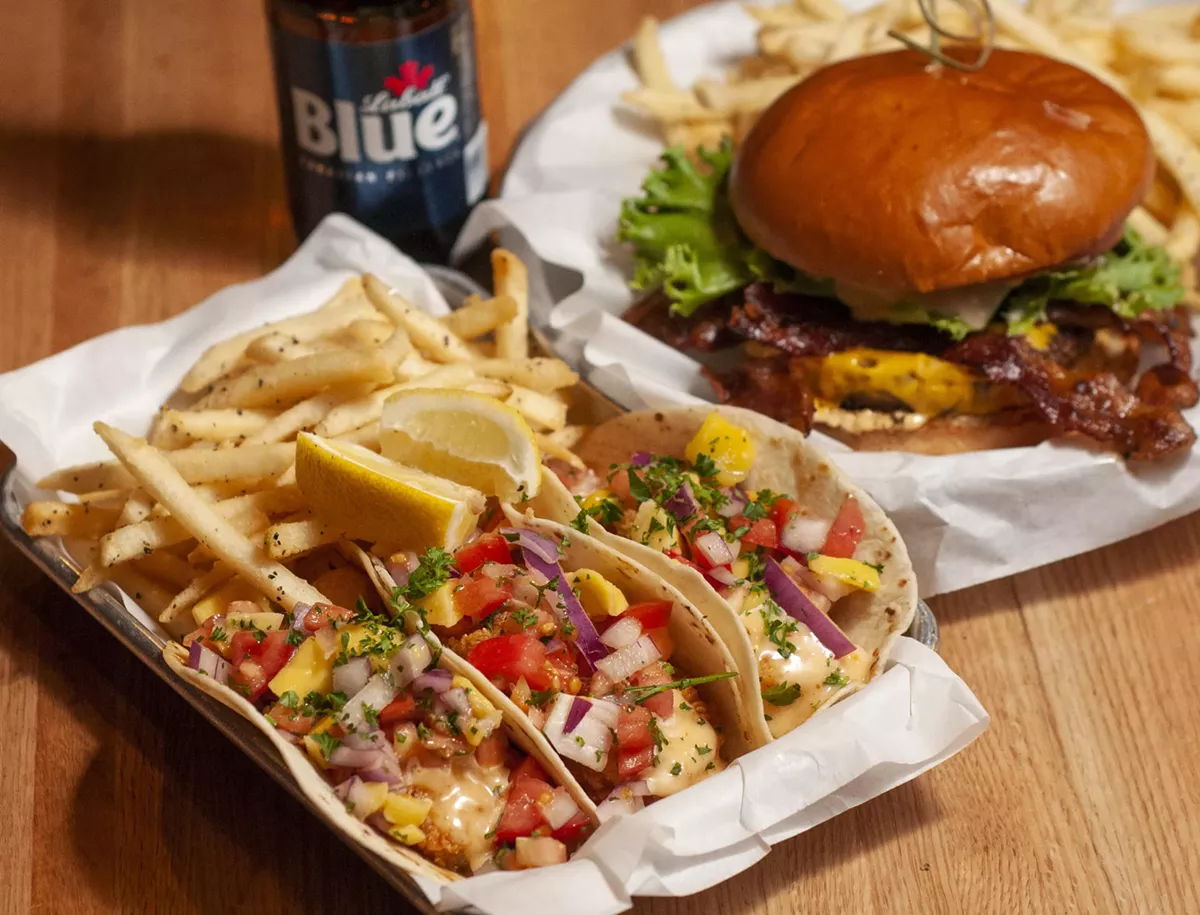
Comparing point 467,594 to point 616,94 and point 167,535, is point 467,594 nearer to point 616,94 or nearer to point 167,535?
point 167,535

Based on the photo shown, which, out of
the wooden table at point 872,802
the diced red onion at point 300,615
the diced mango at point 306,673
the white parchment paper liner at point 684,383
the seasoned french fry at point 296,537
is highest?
the seasoned french fry at point 296,537

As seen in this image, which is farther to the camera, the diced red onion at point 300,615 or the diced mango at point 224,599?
the diced mango at point 224,599

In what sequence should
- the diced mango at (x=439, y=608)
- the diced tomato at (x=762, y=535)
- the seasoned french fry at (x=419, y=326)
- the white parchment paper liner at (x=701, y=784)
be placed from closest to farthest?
the white parchment paper liner at (x=701, y=784) → the diced mango at (x=439, y=608) → the diced tomato at (x=762, y=535) → the seasoned french fry at (x=419, y=326)

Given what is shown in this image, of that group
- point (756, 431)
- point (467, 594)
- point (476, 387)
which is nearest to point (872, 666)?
point (756, 431)

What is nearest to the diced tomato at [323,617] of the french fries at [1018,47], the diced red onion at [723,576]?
the diced red onion at [723,576]

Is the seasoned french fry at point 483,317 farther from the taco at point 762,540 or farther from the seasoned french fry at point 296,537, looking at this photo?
the seasoned french fry at point 296,537

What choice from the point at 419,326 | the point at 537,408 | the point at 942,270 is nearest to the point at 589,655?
the point at 537,408

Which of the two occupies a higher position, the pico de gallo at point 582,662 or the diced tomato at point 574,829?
the pico de gallo at point 582,662
